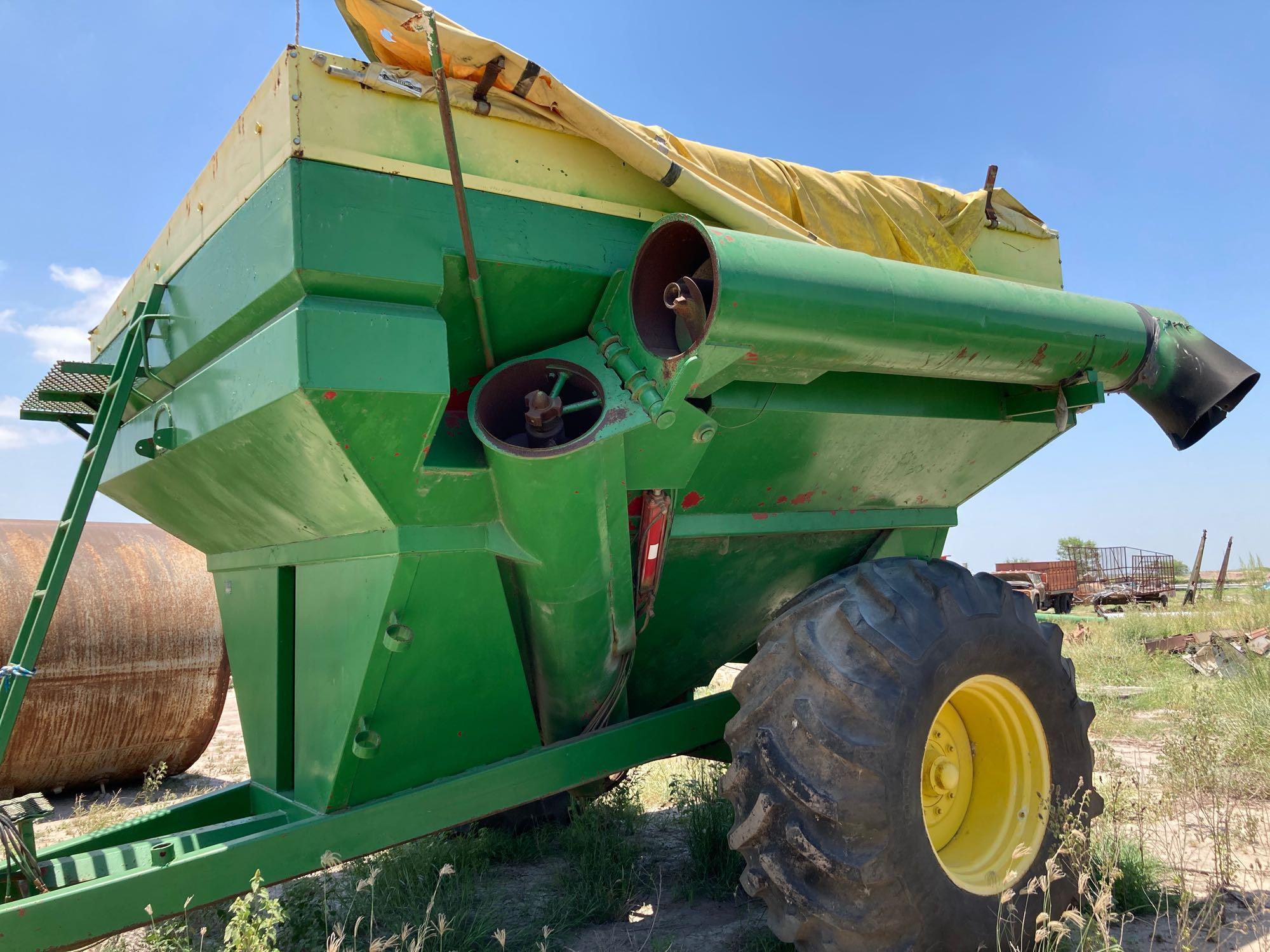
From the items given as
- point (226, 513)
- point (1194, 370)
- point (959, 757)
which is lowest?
point (959, 757)

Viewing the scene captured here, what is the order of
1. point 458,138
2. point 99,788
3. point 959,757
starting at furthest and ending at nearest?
point 99,788
point 959,757
point 458,138

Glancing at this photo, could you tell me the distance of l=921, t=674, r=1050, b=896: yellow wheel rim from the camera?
3229 millimetres

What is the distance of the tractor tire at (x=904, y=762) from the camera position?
264 centimetres

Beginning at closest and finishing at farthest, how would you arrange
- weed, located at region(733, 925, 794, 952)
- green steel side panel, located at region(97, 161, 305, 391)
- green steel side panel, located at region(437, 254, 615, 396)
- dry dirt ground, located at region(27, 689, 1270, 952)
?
green steel side panel, located at region(97, 161, 305, 391) → green steel side panel, located at region(437, 254, 615, 396) → weed, located at region(733, 925, 794, 952) → dry dirt ground, located at region(27, 689, 1270, 952)

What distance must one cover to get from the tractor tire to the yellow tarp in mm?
1359

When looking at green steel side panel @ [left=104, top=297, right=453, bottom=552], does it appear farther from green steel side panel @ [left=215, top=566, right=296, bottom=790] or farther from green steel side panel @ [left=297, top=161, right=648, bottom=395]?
green steel side panel @ [left=215, top=566, right=296, bottom=790]

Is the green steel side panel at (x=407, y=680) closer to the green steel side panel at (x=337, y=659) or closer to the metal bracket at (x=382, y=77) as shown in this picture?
the green steel side panel at (x=337, y=659)

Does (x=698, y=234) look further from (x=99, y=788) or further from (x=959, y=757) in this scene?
(x=99, y=788)

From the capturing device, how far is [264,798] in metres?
3.33

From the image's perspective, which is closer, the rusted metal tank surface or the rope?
the rope

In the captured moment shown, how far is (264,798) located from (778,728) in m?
1.94

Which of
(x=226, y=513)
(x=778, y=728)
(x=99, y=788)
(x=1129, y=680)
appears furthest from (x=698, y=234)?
(x=1129, y=680)

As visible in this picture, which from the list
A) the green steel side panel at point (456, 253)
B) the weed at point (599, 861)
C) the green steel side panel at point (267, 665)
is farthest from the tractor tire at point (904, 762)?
the green steel side panel at point (267, 665)

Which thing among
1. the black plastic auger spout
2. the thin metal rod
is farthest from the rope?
the black plastic auger spout
